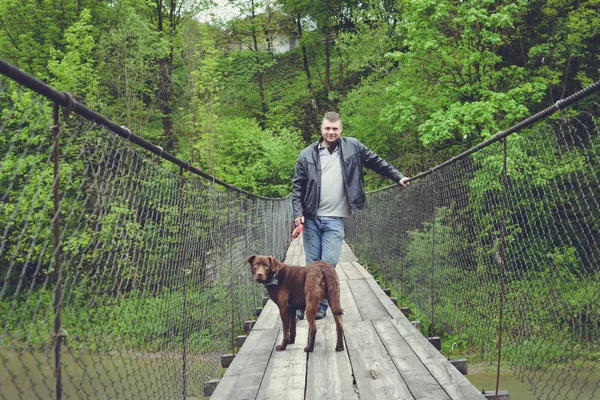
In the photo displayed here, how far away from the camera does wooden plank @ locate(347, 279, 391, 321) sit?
3981 mm

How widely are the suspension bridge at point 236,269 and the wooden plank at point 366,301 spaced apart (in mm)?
31


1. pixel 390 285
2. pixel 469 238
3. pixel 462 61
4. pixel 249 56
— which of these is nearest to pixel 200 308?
pixel 469 238

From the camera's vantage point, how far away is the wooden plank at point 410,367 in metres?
2.26

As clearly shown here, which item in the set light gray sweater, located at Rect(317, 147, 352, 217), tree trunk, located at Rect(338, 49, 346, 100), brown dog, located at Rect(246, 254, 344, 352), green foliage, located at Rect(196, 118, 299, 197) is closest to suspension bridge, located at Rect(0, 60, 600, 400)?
brown dog, located at Rect(246, 254, 344, 352)

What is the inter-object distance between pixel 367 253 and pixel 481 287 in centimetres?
530

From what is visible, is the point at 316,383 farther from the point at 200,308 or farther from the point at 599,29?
the point at 599,29

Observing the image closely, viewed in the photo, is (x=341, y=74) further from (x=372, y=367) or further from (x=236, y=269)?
(x=372, y=367)

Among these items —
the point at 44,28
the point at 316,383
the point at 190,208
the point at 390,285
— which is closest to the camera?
the point at 316,383

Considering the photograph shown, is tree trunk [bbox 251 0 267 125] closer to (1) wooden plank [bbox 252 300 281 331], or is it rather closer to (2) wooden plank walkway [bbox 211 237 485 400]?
(1) wooden plank [bbox 252 300 281 331]

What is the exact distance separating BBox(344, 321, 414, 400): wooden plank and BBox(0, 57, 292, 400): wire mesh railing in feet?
2.77

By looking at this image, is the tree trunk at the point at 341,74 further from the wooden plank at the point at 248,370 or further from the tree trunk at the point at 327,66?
the wooden plank at the point at 248,370

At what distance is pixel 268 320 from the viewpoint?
13.0ft

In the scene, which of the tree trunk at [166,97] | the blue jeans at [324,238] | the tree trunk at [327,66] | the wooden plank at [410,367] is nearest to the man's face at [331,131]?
the blue jeans at [324,238]

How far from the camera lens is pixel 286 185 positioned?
17.3 m
